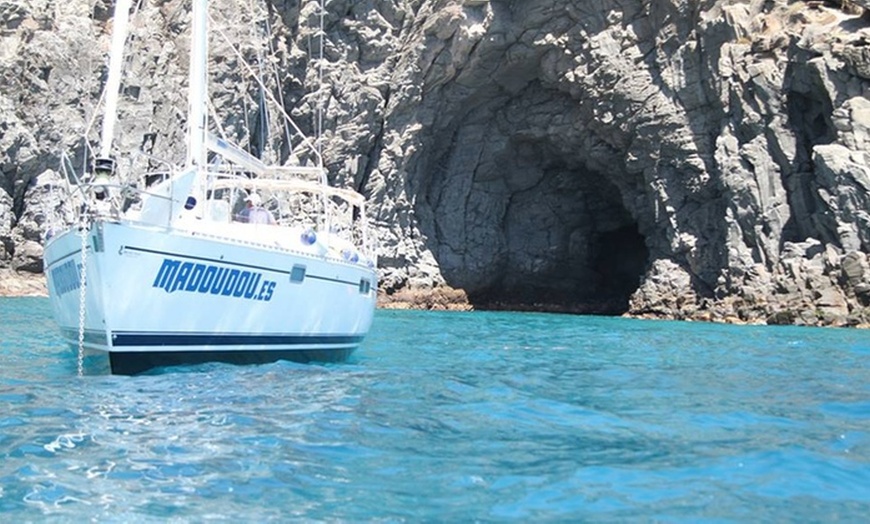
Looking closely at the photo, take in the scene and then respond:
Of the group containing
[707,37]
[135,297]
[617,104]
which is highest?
[707,37]

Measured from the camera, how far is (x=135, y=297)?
1130 centimetres

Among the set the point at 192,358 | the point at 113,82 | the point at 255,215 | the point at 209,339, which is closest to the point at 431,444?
the point at 209,339

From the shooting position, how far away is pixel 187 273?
11.7 metres

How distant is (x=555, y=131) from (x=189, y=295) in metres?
34.2

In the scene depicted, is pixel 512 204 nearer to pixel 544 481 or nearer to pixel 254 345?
pixel 254 345

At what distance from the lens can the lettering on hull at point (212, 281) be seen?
11523 millimetres

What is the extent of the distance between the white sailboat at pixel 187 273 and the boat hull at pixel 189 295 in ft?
0.05

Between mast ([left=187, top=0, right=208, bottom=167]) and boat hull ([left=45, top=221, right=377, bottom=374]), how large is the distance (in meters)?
1.91

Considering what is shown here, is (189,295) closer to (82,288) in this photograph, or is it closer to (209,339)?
(209,339)

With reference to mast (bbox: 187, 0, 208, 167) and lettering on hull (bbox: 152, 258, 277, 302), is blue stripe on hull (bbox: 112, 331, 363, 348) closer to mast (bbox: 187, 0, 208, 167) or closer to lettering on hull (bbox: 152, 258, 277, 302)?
lettering on hull (bbox: 152, 258, 277, 302)

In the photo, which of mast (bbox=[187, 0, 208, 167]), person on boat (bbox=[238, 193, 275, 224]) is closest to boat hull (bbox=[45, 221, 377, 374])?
person on boat (bbox=[238, 193, 275, 224])

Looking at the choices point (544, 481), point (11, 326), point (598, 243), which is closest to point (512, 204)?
point (598, 243)

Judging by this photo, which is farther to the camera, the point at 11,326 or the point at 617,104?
the point at 617,104

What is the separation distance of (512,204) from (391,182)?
28.0ft
